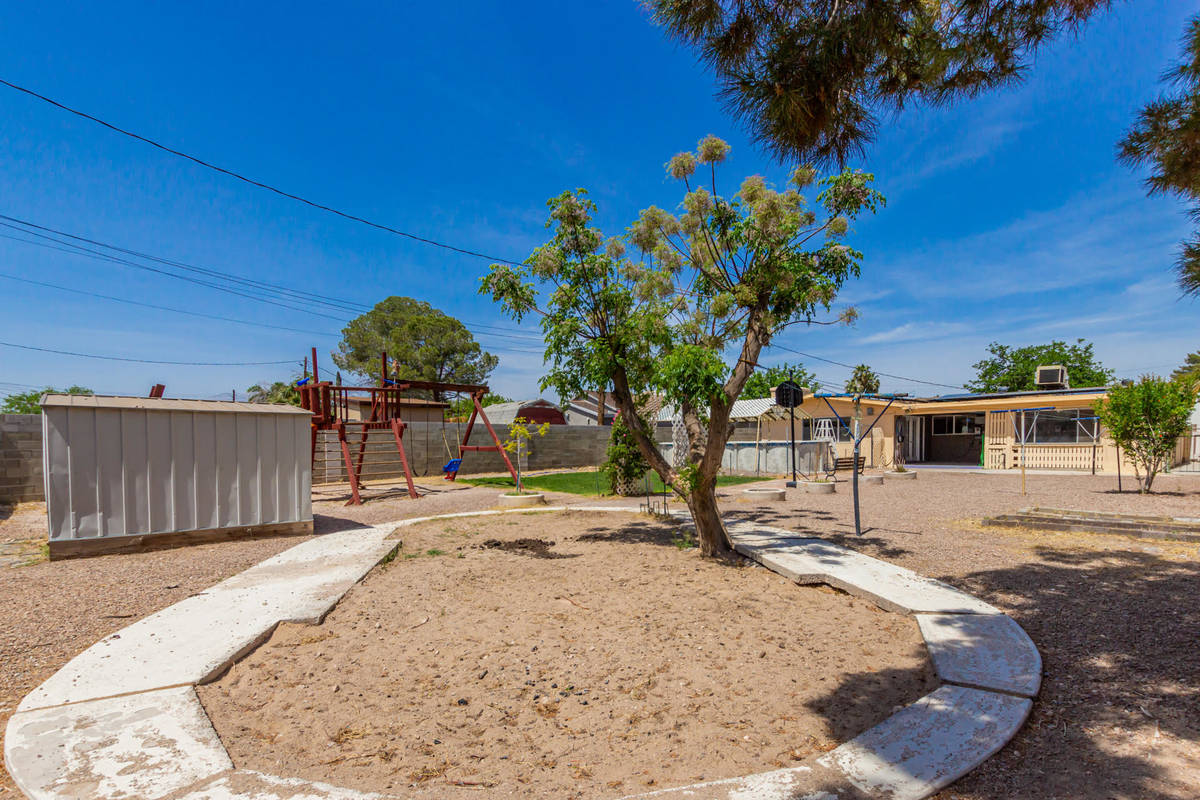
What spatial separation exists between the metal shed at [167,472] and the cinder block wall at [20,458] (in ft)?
21.1

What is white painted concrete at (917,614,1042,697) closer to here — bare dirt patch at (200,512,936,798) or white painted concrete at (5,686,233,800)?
bare dirt patch at (200,512,936,798)

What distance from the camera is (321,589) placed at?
15.8 ft

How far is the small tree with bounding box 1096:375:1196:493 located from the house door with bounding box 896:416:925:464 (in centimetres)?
1106

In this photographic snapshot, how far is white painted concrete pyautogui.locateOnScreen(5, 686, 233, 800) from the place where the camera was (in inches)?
85.0

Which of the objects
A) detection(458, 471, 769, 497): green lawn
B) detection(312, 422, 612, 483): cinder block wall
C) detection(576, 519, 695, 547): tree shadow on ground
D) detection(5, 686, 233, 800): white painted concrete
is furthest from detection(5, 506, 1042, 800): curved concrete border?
detection(312, 422, 612, 483): cinder block wall

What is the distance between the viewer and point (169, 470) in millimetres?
Answer: 6723

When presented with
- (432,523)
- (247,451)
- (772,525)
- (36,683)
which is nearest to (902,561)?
(772,525)

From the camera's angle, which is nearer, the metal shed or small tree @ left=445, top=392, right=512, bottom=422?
the metal shed

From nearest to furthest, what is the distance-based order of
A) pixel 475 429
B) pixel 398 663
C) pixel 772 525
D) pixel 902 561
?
pixel 398 663 < pixel 902 561 < pixel 772 525 < pixel 475 429

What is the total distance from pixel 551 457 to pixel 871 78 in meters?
17.3

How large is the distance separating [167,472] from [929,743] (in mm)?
7803

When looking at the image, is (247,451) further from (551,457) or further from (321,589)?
(551,457)

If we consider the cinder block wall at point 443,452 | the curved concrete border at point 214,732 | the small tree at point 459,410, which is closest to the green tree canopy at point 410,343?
the small tree at point 459,410

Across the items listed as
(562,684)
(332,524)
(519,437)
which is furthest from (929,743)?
(519,437)
